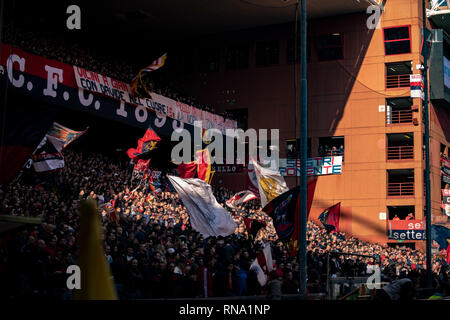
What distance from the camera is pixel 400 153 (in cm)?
4509

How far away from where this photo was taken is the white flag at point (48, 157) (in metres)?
19.0

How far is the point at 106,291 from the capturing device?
14.3 feet

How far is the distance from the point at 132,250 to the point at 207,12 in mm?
31033

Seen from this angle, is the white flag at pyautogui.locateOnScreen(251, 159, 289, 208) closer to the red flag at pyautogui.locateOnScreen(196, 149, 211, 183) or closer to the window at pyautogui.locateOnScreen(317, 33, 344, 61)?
the red flag at pyautogui.locateOnScreen(196, 149, 211, 183)

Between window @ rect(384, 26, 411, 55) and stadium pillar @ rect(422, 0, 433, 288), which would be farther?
window @ rect(384, 26, 411, 55)

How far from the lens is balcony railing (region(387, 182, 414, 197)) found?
45209mm

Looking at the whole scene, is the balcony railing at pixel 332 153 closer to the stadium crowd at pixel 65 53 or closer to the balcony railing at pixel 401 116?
the balcony railing at pixel 401 116

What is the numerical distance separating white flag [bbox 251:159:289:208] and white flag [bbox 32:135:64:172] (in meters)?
7.70

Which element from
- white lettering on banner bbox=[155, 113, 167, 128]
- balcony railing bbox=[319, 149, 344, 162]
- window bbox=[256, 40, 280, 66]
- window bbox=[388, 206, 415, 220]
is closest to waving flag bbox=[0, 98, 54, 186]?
white lettering on banner bbox=[155, 113, 167, 128]

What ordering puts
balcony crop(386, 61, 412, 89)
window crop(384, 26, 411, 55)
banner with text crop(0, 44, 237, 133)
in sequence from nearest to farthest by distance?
banner with text crop(0, 44, 237, 133), window crop(384, 26, 411, 55), balcony crop(386, 61, 412, 89)

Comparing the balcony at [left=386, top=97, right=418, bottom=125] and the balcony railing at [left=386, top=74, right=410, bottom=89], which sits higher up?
the balcony railing at [left=386, top=74, right=410, bottom=89]

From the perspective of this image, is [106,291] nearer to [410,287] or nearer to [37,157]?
[410,287]
